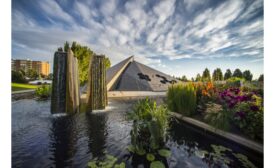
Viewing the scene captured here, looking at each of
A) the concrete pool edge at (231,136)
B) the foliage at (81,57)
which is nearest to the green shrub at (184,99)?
the concrete pool edge at (231,136)

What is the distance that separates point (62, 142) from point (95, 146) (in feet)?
1.66

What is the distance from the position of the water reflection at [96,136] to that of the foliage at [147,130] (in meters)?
0.42

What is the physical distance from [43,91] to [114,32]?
16.9ft

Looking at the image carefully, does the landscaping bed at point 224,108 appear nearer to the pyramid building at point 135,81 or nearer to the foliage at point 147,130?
the foliage at point 147,130

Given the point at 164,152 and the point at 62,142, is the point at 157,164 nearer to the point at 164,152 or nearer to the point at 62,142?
the point at 164,152

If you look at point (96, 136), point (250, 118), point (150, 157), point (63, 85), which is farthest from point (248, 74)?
point (63, 85)

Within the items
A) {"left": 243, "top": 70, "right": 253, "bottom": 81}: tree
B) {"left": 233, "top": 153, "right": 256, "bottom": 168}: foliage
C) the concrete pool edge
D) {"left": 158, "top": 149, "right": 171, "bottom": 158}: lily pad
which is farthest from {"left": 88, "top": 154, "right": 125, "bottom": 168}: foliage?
{"left": 243, "top": 70, "right": 253, "bottom": 81}: tree

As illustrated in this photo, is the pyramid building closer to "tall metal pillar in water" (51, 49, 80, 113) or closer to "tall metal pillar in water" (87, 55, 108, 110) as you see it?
"tall metal pillar in water" (87, 55, 108, 110)

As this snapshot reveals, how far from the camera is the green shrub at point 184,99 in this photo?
262 centimetres

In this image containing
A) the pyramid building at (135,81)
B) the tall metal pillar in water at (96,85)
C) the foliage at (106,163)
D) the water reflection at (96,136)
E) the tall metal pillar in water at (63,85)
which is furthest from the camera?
the pyramid building at (135,81)

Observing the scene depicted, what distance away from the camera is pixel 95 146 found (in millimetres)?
1771

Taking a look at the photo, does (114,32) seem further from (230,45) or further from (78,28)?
(230,45)

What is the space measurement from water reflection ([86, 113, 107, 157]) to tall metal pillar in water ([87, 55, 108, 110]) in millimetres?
1090

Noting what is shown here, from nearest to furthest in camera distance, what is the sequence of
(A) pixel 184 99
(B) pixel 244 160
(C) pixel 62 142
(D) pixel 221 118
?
(B) pixel 244 160
(C) pixel 62 142
(D) pixel 221 118
(A) pixel 184 99
